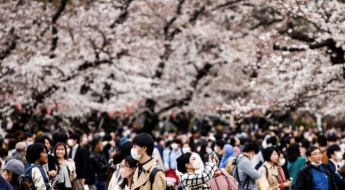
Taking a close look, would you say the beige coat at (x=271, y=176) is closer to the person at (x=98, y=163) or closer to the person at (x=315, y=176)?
the person at (x=315, y=176)

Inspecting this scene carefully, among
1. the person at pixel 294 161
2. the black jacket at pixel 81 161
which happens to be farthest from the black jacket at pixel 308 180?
the black jacket at pixel 81 161

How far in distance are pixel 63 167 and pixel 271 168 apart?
3.10 m

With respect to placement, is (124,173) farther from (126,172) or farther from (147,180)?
(147,180)

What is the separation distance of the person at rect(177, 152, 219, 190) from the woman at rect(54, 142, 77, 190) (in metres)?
3.01

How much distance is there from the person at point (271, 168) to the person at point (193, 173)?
2660mm

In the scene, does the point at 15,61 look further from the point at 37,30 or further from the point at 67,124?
the point at 67,124

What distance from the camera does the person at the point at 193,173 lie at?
336 inches

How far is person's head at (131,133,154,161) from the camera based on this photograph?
819 cm

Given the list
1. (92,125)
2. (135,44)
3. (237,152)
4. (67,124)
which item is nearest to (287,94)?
(237,152)

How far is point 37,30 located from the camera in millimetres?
20938

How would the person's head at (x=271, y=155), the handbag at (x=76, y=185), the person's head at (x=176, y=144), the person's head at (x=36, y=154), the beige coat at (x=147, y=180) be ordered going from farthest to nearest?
the person's head at (x=176, y=144), the handbag at (x=76, y=185), the person's head at (x=271, y=155), the person's head at (x=36, y=154), the beige coat at (x=147, y=180)

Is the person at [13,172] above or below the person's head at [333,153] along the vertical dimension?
above

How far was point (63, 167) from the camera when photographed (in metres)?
11.4

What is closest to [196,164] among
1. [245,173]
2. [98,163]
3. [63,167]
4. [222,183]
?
[222,183]
